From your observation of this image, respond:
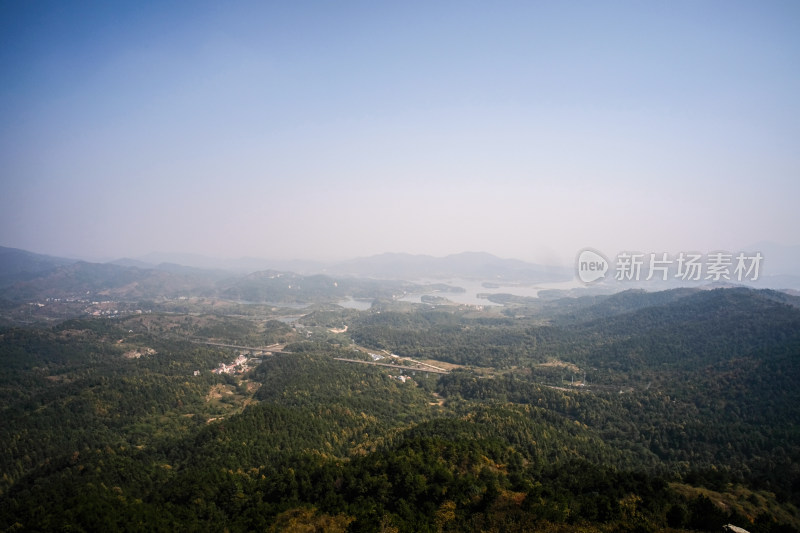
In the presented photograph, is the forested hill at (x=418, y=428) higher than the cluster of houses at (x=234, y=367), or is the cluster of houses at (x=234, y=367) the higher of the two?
the forested hill at (x=418, y=428)

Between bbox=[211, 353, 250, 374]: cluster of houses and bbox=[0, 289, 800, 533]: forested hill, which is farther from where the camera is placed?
bbox=[211, 353, 250, 374]: cluster of houses

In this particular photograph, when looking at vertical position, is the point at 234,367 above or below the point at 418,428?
below

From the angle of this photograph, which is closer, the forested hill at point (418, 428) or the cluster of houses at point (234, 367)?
the forested hill at point (418, 428)

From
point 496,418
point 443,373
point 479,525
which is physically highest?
point 479,525

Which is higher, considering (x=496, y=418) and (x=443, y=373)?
(x=496, y=418)

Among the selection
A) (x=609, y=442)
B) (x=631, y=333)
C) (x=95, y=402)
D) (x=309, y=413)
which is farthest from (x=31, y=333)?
(x=631, y=333)

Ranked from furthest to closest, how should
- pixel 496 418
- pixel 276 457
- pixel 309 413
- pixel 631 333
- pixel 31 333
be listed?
pixel 631 333, pixel 31 333, pixel 309 413, pixel 496 418, pixel 276 457

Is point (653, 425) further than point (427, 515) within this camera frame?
Yes

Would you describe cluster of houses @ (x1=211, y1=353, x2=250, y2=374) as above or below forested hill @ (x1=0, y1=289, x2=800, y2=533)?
below

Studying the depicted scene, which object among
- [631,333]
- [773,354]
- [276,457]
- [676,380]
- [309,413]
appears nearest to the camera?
[276,457]

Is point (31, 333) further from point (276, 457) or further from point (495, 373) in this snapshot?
point (495, 373)

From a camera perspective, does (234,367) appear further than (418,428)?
Yes
